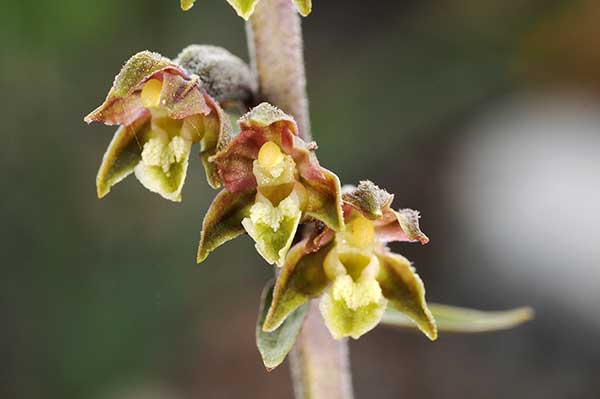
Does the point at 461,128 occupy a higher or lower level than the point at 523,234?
higher

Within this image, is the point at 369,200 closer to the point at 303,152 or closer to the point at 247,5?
the point at 303,152

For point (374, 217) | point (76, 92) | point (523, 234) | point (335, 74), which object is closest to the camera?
point (374, 217)

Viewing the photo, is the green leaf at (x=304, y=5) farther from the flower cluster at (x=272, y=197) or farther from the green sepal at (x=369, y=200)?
the green sepal at (x=369, y=200)

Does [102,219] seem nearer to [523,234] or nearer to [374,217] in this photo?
[523,234]

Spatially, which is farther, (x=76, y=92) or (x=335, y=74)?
(x=335, y=74)

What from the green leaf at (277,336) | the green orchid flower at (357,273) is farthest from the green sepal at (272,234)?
the green leaf at (277,336)

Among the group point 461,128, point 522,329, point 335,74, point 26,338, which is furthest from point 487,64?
point 26,338
